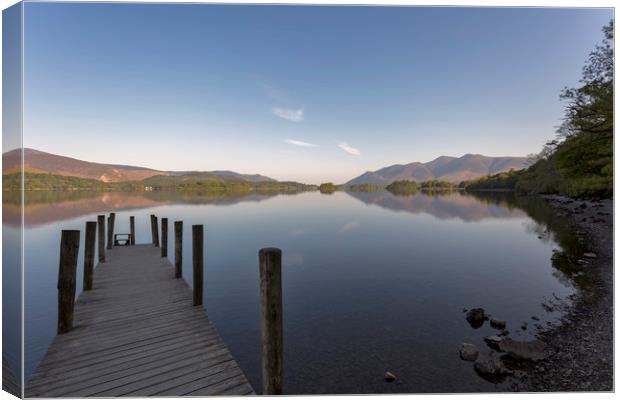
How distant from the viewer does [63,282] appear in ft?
20.5

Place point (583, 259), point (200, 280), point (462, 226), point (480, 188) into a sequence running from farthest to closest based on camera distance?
1. point (480, 188)
2. point (462, 226)
3. point (583, 259)
4. point (200, 280)

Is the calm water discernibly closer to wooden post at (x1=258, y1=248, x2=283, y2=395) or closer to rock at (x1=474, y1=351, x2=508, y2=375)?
rock at (x1=474, y1=351, x2=508, y2=375)

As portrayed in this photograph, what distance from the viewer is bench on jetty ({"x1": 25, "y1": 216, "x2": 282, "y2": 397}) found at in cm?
447

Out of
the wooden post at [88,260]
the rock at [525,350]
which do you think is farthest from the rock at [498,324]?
the wooden post at [88,260]

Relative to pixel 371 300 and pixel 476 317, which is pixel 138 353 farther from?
pixel 476 317

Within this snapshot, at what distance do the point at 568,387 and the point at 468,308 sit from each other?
462 cm

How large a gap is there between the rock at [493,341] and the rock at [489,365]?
93 centimetres

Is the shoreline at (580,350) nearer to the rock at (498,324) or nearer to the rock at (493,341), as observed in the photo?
the rock at (498,324)

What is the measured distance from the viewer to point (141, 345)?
566 centimetres

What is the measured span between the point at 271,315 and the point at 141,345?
312cm

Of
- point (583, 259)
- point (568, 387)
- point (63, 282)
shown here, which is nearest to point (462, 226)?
point (583, 259)

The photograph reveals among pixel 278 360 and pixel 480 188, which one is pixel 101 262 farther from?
pixel 480 188

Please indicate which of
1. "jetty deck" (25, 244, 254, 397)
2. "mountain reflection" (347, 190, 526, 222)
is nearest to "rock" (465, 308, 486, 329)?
"jetty deck" (25, 244, 254, 397)

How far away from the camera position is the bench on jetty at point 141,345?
14.7ft
